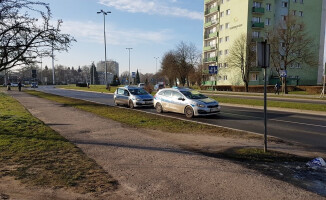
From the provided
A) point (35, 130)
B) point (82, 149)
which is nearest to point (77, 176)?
point (82, 149)

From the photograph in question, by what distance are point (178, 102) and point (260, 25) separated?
4115cm

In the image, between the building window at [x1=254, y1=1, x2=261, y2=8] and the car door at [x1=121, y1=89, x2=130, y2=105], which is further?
the building window at [x1=254, y1=1, x2=261, y2=8]

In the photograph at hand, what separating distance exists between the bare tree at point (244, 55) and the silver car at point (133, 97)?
29.7 m

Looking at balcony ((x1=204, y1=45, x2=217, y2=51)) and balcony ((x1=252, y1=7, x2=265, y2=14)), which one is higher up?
balcony ((x1=252, y1=7, x2=265, y2=14))

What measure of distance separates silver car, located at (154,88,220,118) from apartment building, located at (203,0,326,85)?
34998 millimetres

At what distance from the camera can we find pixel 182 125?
392 inches

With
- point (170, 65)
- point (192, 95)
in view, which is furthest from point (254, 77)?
point (192, 95)

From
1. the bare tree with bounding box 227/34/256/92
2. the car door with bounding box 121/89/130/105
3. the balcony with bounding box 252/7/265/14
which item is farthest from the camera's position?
the balcony with bounding box 252/7/265/14

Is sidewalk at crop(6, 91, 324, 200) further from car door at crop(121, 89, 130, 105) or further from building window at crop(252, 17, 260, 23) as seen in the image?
building window at crop(252, 17, 260, 23)

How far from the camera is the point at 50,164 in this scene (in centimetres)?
498

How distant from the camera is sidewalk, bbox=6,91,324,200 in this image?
3.79m

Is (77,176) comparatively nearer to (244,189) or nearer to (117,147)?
(117,147)

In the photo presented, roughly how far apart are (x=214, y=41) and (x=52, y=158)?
56718mm

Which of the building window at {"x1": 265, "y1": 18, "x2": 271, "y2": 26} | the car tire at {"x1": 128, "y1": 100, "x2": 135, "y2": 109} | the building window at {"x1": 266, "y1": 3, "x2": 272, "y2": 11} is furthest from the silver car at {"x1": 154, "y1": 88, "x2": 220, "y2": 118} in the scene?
the building window at {"x1": 266, "y1": 3, "x2": 272, "y2": 11}
